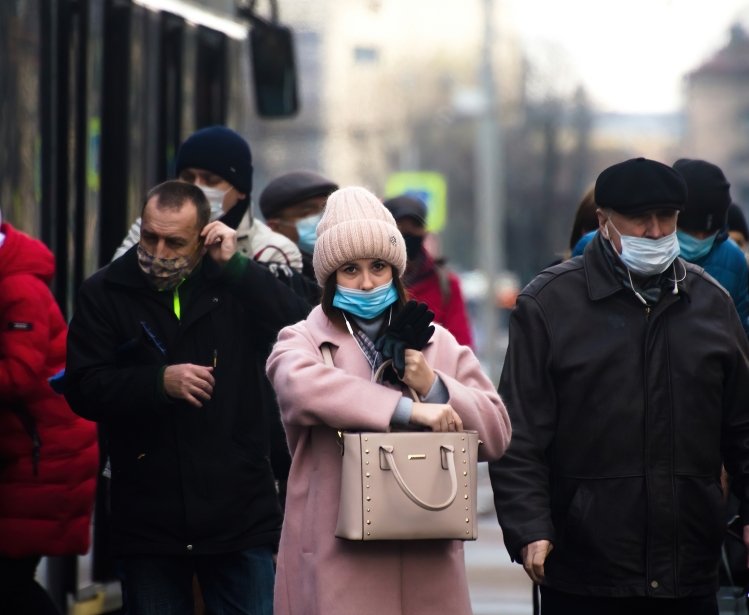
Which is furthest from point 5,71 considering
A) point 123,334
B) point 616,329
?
point 616,329

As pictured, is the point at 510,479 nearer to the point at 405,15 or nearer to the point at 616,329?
the point at 616,329

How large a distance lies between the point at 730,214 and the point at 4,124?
2992 millimetres

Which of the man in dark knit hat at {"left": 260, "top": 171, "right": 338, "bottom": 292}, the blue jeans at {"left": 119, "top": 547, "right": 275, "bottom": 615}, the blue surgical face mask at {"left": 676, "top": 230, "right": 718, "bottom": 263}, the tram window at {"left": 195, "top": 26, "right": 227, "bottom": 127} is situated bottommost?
the blue jeans at {"left": 119, "top": 547, "right": 275, "bottom": 615}

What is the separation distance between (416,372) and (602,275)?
0.83m

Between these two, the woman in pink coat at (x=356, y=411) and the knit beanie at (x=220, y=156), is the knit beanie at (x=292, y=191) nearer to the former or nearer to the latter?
the knit beanie at (x=220, y=156)

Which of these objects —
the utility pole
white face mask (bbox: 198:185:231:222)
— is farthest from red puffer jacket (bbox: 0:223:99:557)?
the utility pole

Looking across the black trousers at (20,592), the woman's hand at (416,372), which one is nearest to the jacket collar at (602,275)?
the woman's hand at (416,372)

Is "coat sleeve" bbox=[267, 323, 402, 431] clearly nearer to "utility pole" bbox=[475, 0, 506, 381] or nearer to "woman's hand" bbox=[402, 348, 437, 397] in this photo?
"woman's hand" bbox=[402, 348, 437, 397]

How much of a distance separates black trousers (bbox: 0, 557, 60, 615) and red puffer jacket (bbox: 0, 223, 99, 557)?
0.22ft

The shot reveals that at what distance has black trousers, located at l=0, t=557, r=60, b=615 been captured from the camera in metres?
6.24

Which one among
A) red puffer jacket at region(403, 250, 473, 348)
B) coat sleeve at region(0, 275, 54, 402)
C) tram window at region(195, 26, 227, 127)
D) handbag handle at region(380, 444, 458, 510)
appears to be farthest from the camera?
red puffer jacket at region(403, 250, 473, 348)

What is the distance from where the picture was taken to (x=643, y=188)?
4.95 metres

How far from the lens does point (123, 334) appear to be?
536cm

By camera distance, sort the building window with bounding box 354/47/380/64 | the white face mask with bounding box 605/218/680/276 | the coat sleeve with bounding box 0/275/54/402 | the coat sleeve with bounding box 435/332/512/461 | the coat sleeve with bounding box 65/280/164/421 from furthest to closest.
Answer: the building window with bounding box 354/47/380/64 < the coat sleeve with bounding box 0/275/54/402 < the coat sleeve with bounding box 65/280/164/421 < the white face mask with bounding box 605/218/680/276 < the coat sleeve with bounding box 435/332/512/461
